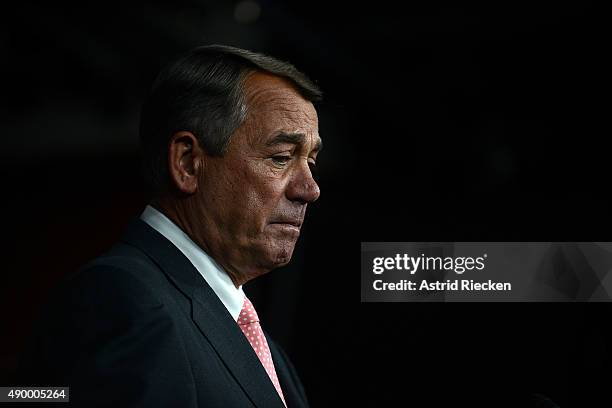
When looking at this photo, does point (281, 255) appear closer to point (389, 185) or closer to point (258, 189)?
point (258, 189)

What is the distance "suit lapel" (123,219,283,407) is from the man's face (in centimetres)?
10

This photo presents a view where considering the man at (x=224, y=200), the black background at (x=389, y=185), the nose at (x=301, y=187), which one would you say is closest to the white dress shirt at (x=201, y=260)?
the man at (x=224, y=200)

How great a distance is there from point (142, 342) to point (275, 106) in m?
0.55

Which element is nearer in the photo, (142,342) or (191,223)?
(142,342)

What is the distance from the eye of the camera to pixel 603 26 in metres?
2.78

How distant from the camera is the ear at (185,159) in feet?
4.22

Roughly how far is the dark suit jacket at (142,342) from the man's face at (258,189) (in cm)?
12

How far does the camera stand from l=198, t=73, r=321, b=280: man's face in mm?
1287

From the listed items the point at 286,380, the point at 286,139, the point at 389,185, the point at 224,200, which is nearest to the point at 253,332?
the point at 286,380

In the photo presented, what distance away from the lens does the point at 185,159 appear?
4.25ft

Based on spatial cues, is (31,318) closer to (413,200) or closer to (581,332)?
(413,200)

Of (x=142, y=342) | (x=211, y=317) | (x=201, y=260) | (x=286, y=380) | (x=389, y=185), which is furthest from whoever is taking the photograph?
(x=389, y=185)

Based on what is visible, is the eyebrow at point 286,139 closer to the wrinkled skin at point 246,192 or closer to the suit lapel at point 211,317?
the wrinkled skin at point 246,192

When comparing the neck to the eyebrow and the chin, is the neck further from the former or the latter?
the eyebrow
